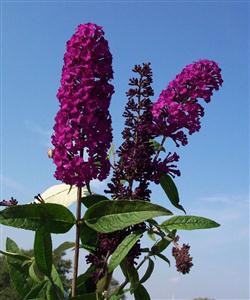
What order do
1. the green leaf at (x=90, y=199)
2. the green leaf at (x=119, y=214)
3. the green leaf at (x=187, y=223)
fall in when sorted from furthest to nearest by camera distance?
the green leaf at (x=90, y=199), the green leaf at (x=187, y=223), the green leaf at (x=119, y=214)

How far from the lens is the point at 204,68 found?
8.28 ft

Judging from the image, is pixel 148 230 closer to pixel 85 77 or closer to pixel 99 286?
pixel 99 286

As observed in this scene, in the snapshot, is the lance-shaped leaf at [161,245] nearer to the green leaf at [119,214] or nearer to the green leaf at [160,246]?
the green leaf at [160,246]

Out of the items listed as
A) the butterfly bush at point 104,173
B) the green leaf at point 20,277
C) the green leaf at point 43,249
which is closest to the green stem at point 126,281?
the butterfly bush at point 104,173

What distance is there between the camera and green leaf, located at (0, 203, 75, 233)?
198cm

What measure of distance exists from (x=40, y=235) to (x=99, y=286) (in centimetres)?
32

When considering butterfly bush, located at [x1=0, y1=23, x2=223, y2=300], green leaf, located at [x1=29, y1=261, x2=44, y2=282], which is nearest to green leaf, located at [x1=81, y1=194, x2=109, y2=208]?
butterfly bush, located at [x1=0, y1=23, x2=223, y2=300]

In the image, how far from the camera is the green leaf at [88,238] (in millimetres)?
2264

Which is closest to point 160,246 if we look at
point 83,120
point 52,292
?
point 52,292

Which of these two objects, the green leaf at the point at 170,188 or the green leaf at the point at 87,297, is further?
the green leaf at the point at 170,188

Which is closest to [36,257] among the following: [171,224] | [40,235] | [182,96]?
[40,235]

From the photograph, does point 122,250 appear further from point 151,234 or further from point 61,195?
point 61,195

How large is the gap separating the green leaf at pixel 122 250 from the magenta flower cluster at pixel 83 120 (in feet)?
0.89

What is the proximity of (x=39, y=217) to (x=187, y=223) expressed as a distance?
0.59 meters
